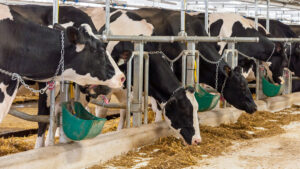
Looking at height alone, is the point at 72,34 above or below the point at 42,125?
above

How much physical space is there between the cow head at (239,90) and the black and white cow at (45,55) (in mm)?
3082

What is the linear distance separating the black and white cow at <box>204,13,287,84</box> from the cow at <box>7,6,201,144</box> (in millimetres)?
3375

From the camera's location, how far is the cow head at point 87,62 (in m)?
3.77

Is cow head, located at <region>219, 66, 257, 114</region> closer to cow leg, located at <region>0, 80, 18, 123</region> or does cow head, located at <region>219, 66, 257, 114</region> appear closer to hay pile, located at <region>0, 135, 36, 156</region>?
hay pile, located at <region>0, 135, 36, 156</region>

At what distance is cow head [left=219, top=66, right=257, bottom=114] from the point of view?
661cm

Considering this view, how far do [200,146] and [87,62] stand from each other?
6.12ft

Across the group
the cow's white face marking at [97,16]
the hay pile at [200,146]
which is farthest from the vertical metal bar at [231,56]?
the cow's white face marking at [97,16]

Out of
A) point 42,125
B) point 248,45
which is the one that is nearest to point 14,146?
point 42,125

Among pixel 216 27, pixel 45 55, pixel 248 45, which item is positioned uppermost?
pixel 216 27

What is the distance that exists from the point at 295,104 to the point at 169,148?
5.72 meters

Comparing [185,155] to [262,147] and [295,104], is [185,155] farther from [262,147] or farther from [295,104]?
[295,104]

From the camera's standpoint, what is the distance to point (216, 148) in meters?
4.97

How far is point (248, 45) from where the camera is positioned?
8.92 meters

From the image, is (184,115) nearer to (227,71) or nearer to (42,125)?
(42,125)
